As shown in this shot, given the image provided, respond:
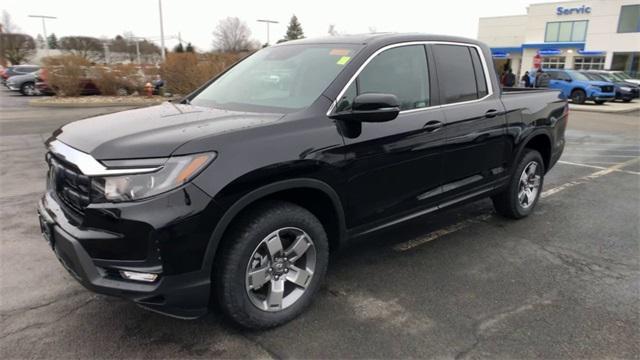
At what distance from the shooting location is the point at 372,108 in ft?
9.85

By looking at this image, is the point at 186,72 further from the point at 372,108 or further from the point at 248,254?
the point at 248,254

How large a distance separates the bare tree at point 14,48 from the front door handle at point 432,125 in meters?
57.1

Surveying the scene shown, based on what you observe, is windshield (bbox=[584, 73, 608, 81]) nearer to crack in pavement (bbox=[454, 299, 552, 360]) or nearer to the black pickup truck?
the black pickup truck

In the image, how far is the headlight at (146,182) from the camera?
2408 mm

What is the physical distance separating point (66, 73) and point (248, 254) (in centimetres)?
1938

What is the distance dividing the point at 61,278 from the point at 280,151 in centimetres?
221

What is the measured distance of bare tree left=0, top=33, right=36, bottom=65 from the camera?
1919 inches

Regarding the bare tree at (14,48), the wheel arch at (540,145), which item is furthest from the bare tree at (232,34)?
the wheel arch at (540,145)

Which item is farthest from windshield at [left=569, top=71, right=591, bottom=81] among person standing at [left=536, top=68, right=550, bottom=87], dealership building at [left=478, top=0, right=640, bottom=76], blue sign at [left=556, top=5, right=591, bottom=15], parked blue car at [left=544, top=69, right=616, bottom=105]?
blue sign at [left=556, top=5, right=591, bottom=15]

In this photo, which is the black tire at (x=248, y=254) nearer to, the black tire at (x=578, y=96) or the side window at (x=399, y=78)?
the side window at (x=399, y=78)

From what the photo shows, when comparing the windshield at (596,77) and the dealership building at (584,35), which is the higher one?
the dealership building at (584,35)

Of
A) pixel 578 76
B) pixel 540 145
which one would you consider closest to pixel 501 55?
pixel 578 76

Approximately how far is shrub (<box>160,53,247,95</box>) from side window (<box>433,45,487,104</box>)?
54.0 feet

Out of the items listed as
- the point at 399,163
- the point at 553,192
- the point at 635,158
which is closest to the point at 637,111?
the point at 635,158
